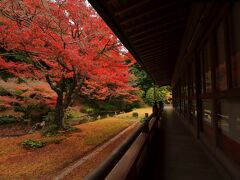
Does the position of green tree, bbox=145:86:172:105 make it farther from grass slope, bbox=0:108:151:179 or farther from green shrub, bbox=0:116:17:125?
grass slope, bbox=0:108:151:179

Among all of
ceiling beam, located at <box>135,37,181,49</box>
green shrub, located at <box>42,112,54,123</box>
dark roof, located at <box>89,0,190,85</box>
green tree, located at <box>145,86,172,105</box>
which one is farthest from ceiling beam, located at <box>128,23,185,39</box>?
green tree, located at <box>145,86,172,105</box>

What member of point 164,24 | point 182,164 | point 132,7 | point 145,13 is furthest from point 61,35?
point 182,164

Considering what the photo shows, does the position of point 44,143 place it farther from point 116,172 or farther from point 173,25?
point 116,172

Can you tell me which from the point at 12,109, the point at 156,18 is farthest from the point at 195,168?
the point at 12,109

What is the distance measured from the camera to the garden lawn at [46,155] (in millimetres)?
6391

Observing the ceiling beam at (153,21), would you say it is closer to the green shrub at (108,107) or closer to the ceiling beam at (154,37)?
the ceiling beam at (154,37)

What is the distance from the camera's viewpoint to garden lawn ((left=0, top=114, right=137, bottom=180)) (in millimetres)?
6391

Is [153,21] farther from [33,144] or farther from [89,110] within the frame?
[89,110]

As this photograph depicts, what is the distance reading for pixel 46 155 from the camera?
795 centimetres

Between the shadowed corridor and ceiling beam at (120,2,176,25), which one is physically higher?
ceiling beam at (120,2,176,25)

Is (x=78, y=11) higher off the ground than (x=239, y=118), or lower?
higher

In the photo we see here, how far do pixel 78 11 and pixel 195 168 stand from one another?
8.37 m

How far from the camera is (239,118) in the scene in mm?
2887

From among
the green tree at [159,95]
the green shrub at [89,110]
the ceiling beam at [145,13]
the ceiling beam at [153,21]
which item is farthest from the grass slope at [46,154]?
the green tree at [159,95]
